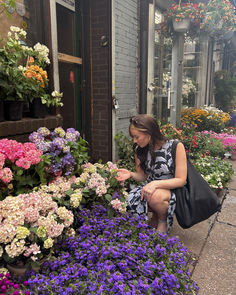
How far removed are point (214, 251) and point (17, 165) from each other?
2.05 meters

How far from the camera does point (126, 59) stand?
15.9ft

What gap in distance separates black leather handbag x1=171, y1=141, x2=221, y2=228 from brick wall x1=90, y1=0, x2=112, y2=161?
2.10 meters

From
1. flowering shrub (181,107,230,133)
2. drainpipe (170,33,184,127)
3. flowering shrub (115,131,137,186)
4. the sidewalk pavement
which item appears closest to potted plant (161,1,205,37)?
drainpipe (170,33,184,127)

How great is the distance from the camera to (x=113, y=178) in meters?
2.50

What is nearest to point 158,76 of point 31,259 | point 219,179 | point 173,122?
point 173,122

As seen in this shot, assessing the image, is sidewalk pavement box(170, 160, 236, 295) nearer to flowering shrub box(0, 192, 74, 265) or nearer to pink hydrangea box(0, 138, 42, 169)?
flowering shrub box(0, 192, 74, 265)

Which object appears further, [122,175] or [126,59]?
[126,59]

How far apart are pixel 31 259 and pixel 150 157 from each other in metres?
1.45

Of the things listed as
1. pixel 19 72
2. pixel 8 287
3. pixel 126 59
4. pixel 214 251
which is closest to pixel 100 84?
pixel 126 59

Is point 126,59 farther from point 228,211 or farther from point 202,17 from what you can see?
point 202,17

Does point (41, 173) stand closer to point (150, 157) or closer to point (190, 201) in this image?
point (150, 157)

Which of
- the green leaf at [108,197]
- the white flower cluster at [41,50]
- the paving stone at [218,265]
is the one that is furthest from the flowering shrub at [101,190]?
the white flower cluster at [41,50]

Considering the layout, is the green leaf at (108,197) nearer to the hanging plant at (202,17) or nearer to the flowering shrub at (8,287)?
the flowering shrub at (8,287)

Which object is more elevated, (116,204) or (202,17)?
(202,17)
